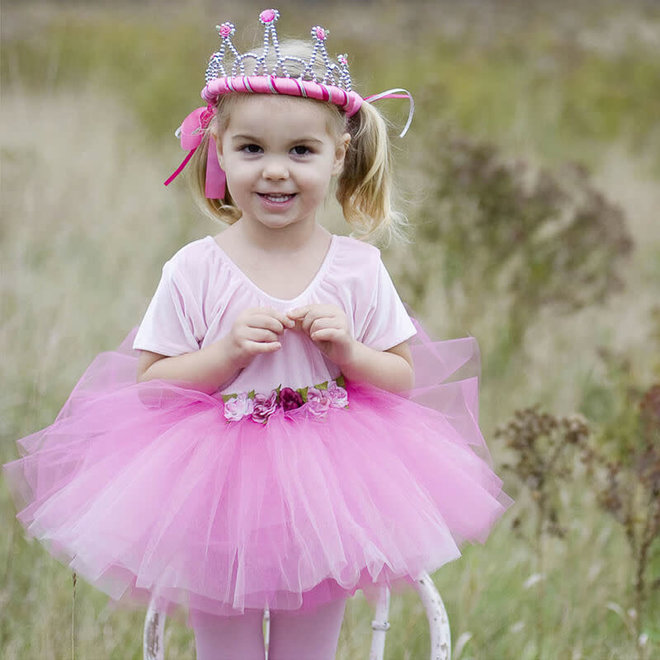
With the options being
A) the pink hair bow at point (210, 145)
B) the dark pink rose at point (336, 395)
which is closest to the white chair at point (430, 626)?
the dark pink rose at point (336, 395)

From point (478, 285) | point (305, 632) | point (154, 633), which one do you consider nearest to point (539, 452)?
point (305, 632)

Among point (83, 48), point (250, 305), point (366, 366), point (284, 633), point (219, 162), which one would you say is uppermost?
point (83, 48)

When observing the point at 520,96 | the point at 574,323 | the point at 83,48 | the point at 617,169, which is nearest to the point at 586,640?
the point at 574,323

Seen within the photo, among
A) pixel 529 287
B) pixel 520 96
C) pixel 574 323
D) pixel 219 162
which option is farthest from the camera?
pixel 520 96

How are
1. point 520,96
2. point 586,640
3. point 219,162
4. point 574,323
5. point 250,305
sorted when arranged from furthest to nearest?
point 520,96 → point 574,323 → point 586,640 → point 219,162 → point 250,305

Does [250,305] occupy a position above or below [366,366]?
above

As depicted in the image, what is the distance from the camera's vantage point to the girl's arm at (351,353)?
1.74m

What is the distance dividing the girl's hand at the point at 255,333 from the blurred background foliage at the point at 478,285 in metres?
0.58

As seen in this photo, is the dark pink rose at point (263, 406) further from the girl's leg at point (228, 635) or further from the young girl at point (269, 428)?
the girl's leg at point (228, 635)

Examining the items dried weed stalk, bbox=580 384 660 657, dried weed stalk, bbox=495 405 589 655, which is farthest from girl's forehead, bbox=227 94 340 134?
dried weed stalk, bbox=580 384 660 657

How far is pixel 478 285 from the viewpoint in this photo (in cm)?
443

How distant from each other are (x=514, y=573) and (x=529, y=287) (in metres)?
1.61

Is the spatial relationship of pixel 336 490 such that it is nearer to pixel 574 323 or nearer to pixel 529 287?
pixel 529 287

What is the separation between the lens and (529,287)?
14.4ft
